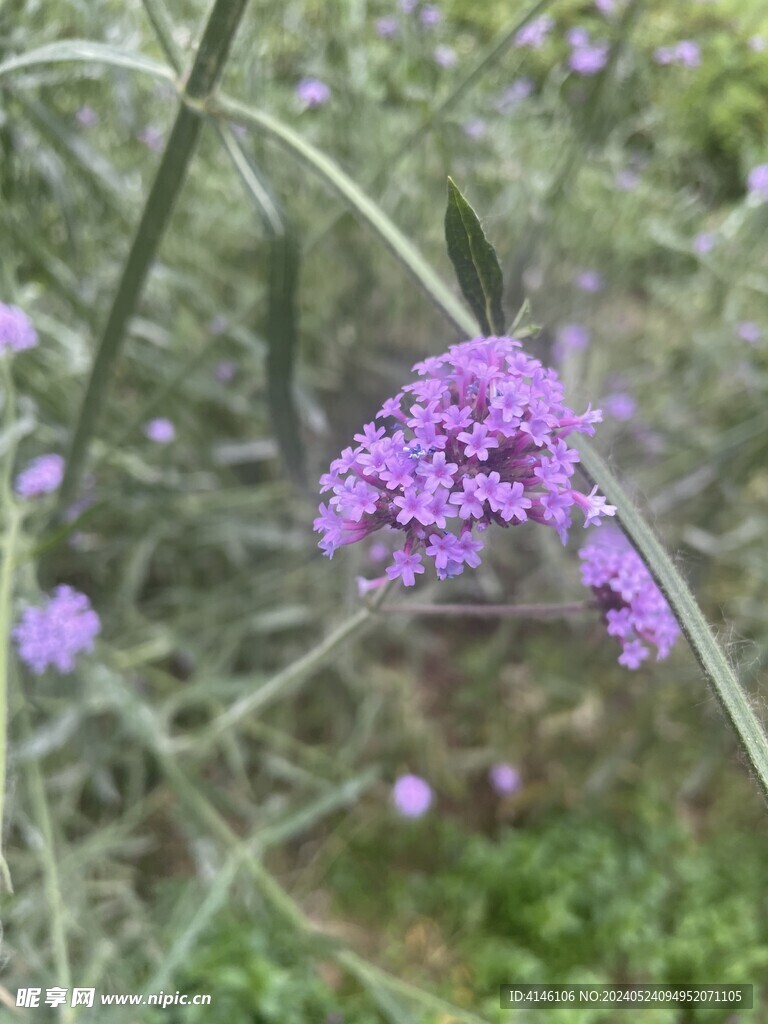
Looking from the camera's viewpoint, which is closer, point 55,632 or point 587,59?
point 55,632

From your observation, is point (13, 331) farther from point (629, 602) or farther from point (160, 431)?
point (629, 602)

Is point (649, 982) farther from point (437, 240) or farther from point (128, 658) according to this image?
point (437, 240)

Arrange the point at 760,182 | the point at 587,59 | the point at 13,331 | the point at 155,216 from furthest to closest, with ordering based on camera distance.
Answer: the point at 587,59
the point at 760,182
the point at 13,331
the point at 155,216

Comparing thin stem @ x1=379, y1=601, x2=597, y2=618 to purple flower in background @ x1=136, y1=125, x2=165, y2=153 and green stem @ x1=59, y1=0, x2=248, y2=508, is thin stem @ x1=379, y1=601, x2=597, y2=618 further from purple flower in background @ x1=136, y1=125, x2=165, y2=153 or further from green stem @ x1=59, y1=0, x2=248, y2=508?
purple flower in background @ x1=136, y1=125, x2=165, y2=153

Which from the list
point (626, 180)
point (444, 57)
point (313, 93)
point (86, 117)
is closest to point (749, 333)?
point (626, 180)

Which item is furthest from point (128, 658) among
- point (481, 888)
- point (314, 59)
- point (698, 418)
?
point (698, 418)

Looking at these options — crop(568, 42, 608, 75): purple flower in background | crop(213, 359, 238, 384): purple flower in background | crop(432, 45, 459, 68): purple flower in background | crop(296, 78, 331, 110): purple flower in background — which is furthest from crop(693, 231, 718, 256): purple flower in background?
crop(213, 359, 238, 384): purple flower in background
